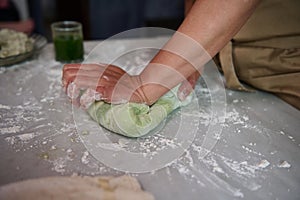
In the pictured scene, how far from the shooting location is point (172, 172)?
0.73 meters

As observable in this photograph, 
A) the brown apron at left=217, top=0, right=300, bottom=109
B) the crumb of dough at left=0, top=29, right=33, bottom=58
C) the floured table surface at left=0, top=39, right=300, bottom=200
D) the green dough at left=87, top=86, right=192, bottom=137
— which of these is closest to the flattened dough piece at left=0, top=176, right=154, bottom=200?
the floured table surface at left=0, top=39, right=300, bottom=200

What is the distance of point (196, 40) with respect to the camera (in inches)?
32.5

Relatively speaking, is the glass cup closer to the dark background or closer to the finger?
the finger

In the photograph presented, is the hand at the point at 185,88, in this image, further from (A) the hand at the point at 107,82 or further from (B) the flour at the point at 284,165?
(B) the flour at the point at 284,165

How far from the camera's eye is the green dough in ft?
2.72

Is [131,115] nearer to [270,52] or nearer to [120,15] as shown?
→ [270,52]

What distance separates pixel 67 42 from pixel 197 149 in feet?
2.15

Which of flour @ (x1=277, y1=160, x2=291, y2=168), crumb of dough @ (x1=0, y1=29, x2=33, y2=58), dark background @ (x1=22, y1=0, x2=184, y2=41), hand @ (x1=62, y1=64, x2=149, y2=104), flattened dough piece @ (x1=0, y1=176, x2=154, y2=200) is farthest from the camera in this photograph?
dark background @ (x1=22, y1=0, x2=184, y2=41)

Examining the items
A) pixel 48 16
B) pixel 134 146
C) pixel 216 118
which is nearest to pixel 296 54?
pixel 216 118

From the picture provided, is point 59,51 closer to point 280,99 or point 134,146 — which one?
point 134,146

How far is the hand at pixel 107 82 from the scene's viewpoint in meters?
0.88

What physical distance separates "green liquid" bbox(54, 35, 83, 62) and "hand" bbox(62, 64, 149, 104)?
1.05 ft

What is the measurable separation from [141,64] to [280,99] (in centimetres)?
45

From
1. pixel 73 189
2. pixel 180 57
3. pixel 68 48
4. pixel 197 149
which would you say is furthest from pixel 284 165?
pixel 68 48
